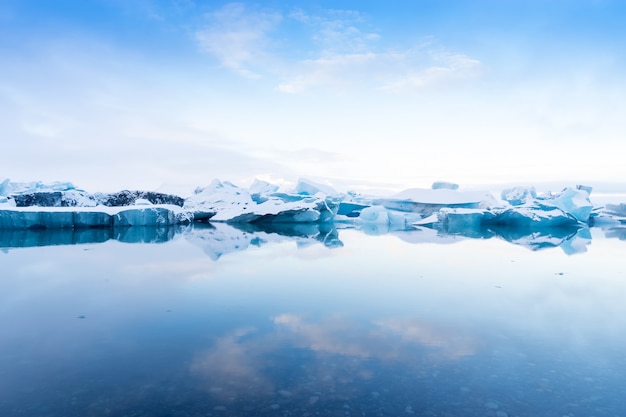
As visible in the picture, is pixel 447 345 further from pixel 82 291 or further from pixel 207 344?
pixel 82 291

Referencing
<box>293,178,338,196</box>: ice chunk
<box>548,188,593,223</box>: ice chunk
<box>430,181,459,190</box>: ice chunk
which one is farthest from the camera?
<box>430,181,459,190</box>: ice chunk

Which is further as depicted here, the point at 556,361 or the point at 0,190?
the point at 0,190

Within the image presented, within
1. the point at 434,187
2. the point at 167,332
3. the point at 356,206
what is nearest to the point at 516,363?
the point at 167,332

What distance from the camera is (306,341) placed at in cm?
231

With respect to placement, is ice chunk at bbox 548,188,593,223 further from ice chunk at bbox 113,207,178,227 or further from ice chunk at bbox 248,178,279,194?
ice chunk at bbox 113,207,178,227

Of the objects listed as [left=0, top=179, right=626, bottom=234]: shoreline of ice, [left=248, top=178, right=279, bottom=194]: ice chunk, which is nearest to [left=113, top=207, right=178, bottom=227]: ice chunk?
[left=0, top=179, right=626, bottom=234]: shoreline of ice

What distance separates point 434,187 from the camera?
20.9 metres

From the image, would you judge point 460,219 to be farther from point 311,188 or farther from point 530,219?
point 311,188

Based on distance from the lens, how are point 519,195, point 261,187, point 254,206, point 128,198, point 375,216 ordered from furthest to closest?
point 261,187
point 519,195
point 128,198
point 375,216
point 254,206

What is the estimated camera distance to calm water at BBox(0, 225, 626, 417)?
1626mm

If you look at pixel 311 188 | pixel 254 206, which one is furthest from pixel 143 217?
pixel 311 188

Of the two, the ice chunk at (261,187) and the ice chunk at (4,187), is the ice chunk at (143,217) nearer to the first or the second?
the ice chunk at (4,187)

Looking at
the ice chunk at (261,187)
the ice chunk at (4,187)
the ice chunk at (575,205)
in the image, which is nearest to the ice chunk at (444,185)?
the ice chunk at (575,205)

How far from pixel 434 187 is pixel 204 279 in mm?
18438
